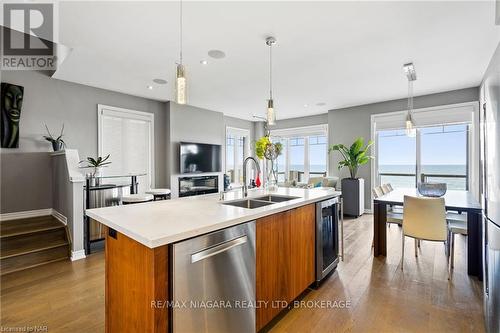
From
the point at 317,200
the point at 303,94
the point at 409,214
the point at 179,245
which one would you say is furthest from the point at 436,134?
the point at 179,245

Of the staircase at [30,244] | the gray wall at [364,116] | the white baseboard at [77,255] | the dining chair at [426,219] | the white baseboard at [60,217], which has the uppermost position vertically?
the gray wall at [364,116]

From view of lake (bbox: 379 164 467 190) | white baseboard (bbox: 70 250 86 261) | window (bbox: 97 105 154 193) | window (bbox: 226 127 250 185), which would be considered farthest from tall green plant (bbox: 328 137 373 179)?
white baseboard (bbox: 70 250 86 261)

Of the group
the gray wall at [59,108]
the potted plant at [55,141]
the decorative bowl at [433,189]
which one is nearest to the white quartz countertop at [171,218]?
the decorative bowl at [433,189]

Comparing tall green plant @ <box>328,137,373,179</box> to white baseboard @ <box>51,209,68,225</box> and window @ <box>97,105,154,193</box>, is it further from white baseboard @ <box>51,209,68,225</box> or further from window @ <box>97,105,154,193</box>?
white baseboard @ <box>51,209,68,225</box>

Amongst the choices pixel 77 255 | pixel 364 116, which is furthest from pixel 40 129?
pixel 364 116

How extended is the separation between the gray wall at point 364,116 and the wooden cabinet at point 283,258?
445 centimetres

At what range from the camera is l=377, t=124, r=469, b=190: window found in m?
4.92

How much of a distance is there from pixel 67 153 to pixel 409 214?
4.56m

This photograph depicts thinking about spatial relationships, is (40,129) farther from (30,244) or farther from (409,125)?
(409,125)

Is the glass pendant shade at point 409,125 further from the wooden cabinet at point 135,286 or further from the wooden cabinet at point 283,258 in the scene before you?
the wooden cabinet at point 135,286

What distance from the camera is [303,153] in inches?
303

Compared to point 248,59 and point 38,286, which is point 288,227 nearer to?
point 248,59

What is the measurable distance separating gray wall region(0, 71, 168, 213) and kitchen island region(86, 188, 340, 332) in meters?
3.36

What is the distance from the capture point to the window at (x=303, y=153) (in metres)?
7.31
